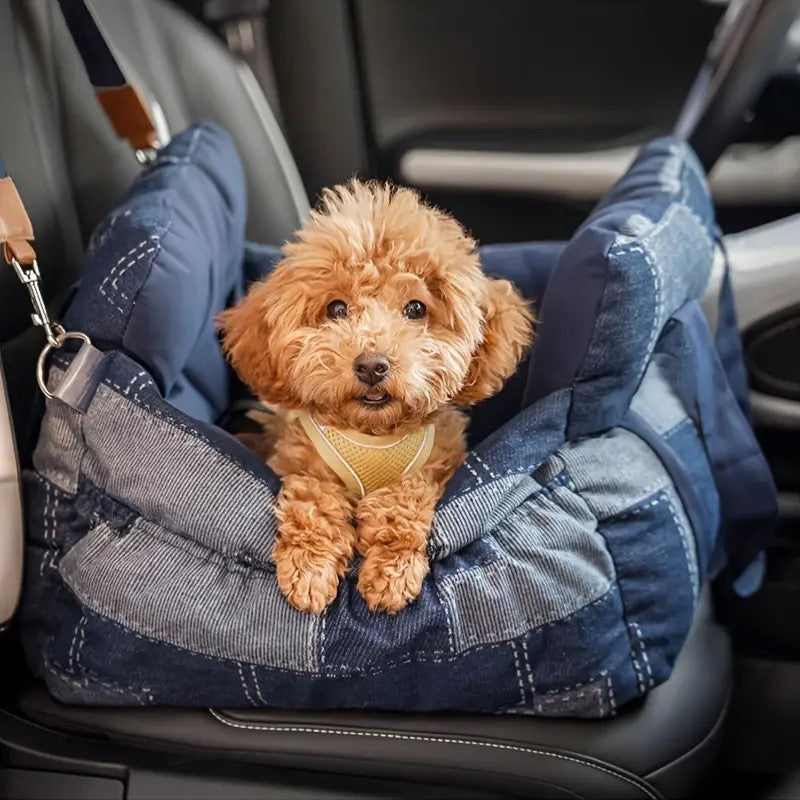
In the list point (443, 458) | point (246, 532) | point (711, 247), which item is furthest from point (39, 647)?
point (711, 247)

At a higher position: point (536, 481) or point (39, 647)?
point (536, 481)

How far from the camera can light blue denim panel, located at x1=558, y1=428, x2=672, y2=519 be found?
1216 millimetres

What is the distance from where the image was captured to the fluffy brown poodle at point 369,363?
112cm

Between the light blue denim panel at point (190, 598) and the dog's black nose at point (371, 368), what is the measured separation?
27cm

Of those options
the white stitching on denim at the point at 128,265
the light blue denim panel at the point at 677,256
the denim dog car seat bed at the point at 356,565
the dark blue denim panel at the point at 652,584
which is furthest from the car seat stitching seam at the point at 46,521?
the light blue denim panel at the point at 677,256

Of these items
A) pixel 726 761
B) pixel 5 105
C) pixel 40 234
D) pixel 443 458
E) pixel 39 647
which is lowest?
pixel 726 761

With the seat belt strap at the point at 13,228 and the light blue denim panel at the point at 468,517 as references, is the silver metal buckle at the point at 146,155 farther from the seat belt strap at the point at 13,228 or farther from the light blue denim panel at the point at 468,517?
the light blue denim panel at the point at 468,517

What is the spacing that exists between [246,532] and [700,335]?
2.55ft

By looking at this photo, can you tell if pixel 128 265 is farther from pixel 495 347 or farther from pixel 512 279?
pixel 512 279

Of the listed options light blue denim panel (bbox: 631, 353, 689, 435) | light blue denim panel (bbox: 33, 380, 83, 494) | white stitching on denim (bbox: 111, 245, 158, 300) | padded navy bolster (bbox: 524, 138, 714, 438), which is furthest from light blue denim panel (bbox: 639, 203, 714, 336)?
light blue denim panel (bbox: 33, 380, 83, 494)

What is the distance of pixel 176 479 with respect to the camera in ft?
3.82

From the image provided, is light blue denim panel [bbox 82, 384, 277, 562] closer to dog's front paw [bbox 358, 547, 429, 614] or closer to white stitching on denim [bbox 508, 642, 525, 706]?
dog's front paw [bbox 358, 547, 429, 614]

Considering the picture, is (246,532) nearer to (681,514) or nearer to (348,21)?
(681,514)

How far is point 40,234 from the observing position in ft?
4.61
